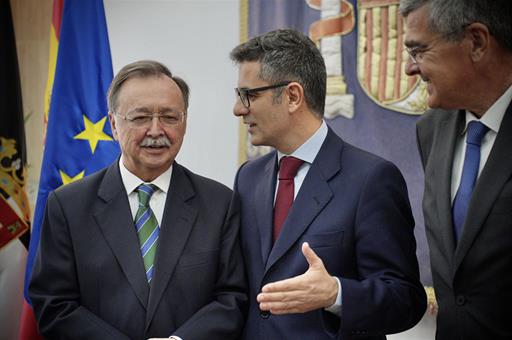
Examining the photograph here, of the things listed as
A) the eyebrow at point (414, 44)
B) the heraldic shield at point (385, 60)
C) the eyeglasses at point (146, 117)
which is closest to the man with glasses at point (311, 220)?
the eyeglasses at point (146, 117)

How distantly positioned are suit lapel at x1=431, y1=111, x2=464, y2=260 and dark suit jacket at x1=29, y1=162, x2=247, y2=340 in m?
0.62

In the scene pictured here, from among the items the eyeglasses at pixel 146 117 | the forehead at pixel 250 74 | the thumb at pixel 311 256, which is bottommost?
the thumb at pixel 311 256

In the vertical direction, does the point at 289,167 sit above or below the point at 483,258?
above

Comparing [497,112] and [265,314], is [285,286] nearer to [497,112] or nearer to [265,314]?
[265,314]

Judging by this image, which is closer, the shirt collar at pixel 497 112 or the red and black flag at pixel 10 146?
the shirt collar at pixel 497 112

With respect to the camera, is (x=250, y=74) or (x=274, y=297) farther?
(x=250, y=74)

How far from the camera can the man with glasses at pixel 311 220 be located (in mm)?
1722

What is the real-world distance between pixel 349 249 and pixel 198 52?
2199 mm

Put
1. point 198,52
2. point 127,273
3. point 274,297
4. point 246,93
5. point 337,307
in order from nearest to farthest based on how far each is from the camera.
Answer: point 274,297 → point 337,307 → point 127,273 → point 246,93 → point 198,52

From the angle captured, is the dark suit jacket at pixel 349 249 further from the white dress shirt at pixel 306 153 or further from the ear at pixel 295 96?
the ear at pixel 295 96

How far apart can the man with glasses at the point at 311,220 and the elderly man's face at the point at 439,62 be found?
0.26 metres

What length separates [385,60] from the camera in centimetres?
305

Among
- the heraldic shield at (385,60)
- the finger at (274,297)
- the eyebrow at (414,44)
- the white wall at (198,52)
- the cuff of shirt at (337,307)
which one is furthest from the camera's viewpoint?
the white wall at (198,52)

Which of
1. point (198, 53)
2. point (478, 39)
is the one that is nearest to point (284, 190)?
point (478, 39)
